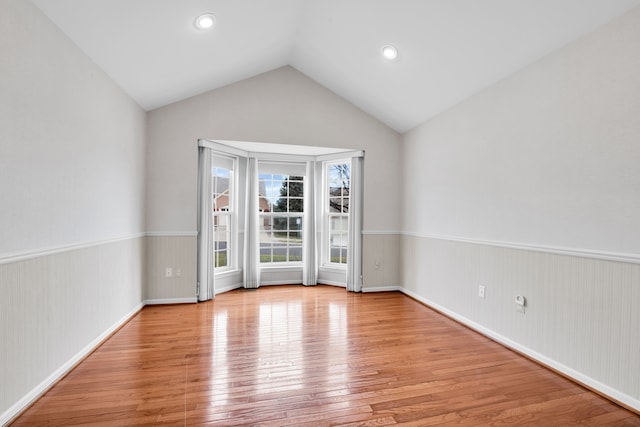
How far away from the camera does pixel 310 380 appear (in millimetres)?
2182

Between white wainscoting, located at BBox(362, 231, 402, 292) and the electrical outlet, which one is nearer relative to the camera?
the electrical outlet

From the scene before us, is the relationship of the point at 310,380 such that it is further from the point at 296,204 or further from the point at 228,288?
the point at 296,204

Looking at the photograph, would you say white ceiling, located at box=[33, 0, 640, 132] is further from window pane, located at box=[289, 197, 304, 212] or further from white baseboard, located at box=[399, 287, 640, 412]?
white baseboard, located at box=[399, 287, 640, 412]

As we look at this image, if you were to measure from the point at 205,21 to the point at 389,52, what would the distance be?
1760 mm

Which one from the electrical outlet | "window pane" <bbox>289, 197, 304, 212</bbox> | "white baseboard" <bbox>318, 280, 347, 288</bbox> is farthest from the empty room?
"window pane" <bbox>289, 197, 304, 212</bbox>

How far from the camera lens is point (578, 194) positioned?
224 centimetres

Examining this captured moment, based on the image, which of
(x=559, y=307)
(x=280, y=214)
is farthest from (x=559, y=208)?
(x=280, y=214)

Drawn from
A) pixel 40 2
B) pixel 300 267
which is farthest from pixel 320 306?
pixel 40 2

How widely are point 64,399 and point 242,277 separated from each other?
2916 mm

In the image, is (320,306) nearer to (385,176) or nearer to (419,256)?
(419,256)

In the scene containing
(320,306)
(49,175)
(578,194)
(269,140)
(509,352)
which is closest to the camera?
(49,175)

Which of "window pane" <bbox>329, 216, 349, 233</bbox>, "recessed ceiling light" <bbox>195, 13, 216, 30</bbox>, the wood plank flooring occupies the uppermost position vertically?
"recessed ceiling light" <bbox>195, 13, 216, 30</bbox>

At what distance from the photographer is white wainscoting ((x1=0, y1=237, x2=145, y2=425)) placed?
174 cm

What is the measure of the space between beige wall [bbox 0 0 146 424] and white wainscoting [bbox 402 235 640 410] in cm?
354
